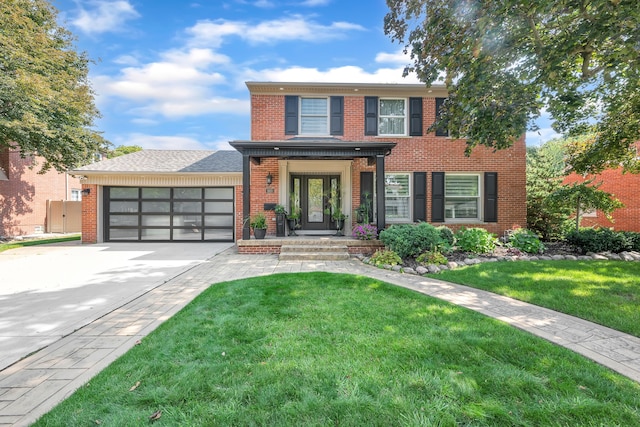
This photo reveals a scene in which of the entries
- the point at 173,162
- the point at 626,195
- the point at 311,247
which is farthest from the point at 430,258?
the point at 626,195

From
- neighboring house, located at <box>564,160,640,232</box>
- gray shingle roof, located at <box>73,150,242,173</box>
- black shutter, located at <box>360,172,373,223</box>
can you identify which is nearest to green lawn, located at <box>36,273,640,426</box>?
black shutter, located at <box>360,172,373,223</box>

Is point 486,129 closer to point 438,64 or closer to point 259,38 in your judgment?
point 438,64

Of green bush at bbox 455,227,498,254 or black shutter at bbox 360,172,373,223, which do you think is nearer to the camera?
green bush at bbox 455,227,498,254

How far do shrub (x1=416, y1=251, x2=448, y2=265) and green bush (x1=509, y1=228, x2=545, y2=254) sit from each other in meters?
3.03

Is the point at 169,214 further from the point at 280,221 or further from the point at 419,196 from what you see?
the point at 419,196

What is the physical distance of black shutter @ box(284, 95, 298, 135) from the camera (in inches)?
391

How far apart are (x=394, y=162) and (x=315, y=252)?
→ 444 cm

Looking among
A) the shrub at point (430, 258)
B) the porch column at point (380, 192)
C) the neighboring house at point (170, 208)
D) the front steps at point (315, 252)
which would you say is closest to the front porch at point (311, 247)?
the front steps at point (315, 252)

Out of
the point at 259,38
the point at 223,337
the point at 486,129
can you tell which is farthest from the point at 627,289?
the point at 259,38

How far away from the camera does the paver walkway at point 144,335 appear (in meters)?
2.21

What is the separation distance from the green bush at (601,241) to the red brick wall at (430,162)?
215 centimetres

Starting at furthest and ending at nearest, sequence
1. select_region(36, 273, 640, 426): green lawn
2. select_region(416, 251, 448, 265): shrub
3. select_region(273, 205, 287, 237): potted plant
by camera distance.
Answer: select_region(273, 205, 287, 237): potted plant
select_region(416, 251, 448, 265): shrub
select_region(36, 273, 640, 426): green lawn

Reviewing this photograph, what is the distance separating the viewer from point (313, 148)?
8438mm

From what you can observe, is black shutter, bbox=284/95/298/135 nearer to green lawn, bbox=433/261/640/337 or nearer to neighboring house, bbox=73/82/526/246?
neighboring house, bbox=73/82/526/246
